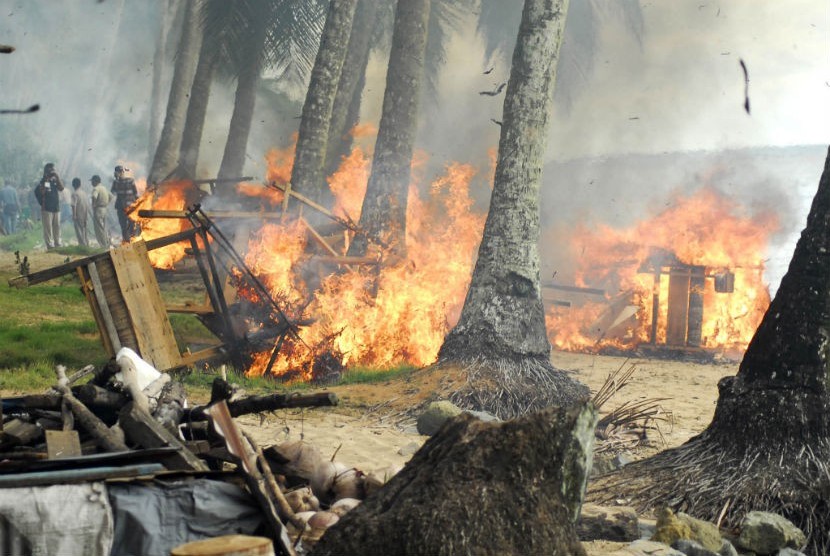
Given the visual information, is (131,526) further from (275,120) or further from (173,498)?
(275,120)

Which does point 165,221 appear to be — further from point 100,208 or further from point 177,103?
point 177,103

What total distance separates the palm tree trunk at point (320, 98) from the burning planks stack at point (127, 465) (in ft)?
34.9

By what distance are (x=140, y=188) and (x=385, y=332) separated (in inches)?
970

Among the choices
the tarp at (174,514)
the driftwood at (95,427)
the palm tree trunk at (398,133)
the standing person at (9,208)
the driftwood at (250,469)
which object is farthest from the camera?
the standing person at (9,208)

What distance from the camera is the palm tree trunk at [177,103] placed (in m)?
24.8

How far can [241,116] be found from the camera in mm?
25219

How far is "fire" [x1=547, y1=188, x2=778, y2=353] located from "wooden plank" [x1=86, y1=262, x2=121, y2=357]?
32.4ft

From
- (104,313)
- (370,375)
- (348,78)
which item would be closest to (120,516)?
(104,313)

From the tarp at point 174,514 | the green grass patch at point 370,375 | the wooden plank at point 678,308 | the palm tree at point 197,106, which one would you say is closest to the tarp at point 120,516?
the tarp at point 174,514

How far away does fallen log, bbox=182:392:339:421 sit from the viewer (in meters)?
5.51

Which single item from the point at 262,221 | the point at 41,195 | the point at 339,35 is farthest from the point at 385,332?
the point at 41,195

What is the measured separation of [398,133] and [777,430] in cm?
1034

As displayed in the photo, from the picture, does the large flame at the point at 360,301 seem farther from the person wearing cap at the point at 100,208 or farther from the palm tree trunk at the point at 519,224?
the person wearing cap at the point at 100,208

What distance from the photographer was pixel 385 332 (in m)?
14.0
